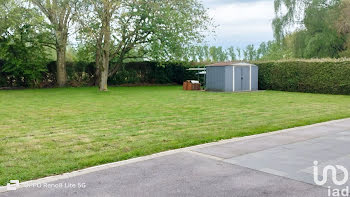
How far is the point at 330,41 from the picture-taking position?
90.2 ft

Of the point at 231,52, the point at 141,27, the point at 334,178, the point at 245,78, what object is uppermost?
the point at 231,52

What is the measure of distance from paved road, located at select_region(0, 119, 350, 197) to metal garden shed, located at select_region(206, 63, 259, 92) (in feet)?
45.9

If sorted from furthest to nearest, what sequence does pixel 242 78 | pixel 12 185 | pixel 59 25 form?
pixel 59 25, pixel 242 78, pixel 12 185

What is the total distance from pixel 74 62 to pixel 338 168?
24.0 metres

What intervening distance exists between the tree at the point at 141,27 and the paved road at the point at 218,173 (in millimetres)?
14923

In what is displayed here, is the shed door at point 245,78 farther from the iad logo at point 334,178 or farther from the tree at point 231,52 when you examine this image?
the tree at point 231,52

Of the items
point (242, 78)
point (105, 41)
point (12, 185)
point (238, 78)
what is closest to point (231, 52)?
point (242, 78)

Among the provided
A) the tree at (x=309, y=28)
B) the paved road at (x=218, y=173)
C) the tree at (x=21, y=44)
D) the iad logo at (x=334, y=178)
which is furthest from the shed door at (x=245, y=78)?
the iad logo at (x=334, y=178)

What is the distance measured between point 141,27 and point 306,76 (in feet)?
34.4

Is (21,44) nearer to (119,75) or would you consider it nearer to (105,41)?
(105,41)

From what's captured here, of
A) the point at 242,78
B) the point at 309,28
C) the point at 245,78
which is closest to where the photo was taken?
the point at 242,78

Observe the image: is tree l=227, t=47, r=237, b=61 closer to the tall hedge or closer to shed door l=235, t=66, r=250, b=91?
the tall hedge

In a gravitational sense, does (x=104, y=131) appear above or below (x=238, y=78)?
below

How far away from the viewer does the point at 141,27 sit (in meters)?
21.6
